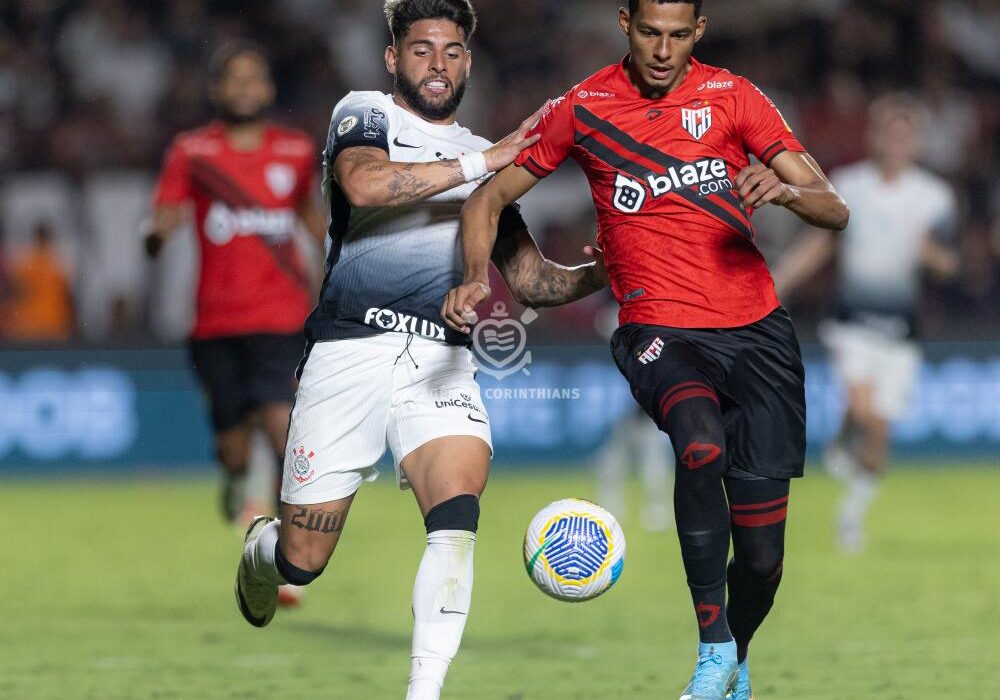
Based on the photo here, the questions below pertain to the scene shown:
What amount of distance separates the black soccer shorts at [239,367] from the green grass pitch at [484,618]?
0.96m

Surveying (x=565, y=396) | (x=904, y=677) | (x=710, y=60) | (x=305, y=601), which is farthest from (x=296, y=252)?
(x=710, y=60)

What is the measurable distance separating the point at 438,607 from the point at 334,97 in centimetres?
1172

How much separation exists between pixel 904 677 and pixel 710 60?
38.4 ft

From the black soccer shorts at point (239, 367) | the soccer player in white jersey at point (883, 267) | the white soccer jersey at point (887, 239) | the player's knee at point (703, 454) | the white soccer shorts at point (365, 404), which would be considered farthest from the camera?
the white soccer jersey at point (887, 239)

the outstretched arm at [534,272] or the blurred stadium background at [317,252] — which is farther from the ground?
the outstretched arm at [534,272]

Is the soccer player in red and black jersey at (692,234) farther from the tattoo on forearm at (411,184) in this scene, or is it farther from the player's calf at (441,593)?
the player's calf at (441,593)

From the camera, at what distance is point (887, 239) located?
467 inches

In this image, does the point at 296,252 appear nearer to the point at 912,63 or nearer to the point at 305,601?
the point at 305,601

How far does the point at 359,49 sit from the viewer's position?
17125 millimetres

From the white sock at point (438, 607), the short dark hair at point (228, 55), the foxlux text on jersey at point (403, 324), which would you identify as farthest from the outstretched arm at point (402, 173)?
the short dark hair at point (228, 55)

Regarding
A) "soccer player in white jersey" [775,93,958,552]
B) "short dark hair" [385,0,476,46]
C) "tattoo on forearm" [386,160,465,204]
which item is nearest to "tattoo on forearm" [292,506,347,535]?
"tattoo on forearm" [386,160,465,204]

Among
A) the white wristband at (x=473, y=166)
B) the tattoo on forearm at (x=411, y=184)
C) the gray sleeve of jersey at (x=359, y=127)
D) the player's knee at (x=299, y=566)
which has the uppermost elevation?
the gray sleeve of jersey at (x=359, y=127)

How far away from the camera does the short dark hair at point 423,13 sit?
6.07 metres

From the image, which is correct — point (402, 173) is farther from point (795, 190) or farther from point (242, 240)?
point (242, 240)
